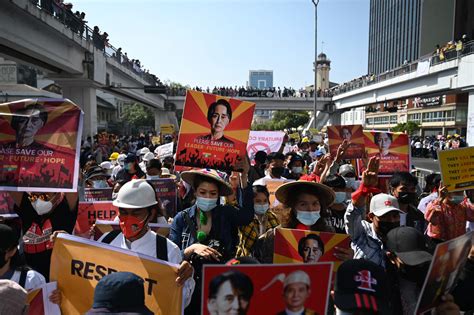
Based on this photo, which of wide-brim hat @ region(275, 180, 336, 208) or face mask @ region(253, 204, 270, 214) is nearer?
wide-brim hat @ region(275, 180, 336, 208)

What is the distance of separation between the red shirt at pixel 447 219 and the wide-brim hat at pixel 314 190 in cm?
219

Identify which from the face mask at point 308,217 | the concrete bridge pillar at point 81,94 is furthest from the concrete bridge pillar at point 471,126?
the concrete bridge pillar at point 81,94

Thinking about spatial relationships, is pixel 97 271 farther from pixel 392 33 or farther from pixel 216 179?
pixel 392 33

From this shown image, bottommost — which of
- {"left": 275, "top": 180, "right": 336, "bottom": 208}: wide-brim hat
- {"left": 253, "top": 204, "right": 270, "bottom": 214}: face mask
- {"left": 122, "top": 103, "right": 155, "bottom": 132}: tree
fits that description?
{"left": 253, "top": 204, "right": 270, "bottom": 214}: face mask

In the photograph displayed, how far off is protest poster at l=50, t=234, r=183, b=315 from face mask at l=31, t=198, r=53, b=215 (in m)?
1.14

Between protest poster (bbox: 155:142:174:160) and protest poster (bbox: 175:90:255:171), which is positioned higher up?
protest poster (bbox: 175:90:255:171)

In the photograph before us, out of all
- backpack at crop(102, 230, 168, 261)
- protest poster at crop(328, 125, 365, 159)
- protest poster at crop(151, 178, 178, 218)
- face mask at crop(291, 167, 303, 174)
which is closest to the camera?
backpack at crop(102, 230, 168, 261)

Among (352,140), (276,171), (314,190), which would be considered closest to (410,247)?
(314,190)

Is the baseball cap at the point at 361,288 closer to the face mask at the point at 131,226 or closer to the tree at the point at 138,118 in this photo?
the face mask at the point at 131,226

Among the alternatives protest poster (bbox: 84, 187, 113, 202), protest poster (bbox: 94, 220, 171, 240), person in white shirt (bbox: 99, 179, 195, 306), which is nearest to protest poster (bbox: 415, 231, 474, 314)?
person in white shirt (bbox: 99, 179, 195, 306)

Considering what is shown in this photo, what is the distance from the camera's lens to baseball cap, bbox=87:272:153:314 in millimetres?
1917

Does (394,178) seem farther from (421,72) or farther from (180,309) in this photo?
(421,72)

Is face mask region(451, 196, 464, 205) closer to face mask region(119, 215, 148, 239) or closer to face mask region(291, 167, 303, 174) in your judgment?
face mask region(291, 167, 303, 174)

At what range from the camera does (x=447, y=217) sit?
5.03 m
